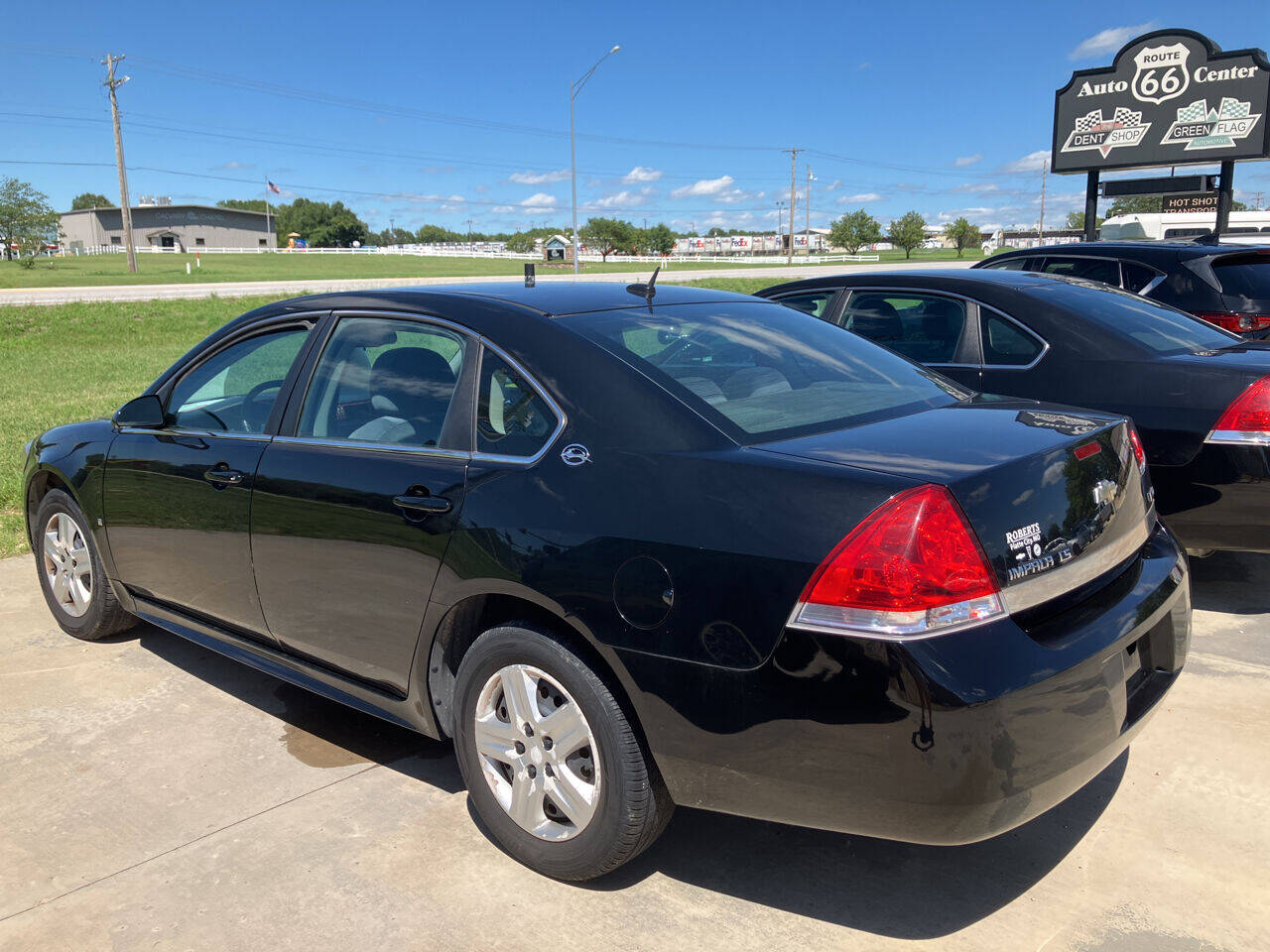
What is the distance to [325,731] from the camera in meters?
3.87

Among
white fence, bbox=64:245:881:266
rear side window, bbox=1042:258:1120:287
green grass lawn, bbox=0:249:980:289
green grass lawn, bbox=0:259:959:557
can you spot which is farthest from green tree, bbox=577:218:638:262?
rear side window, bbox=1042:258:1120:287

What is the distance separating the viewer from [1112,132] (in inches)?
742

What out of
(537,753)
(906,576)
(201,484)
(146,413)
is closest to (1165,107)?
(146,413)

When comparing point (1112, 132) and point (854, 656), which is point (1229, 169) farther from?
point (854, 656)

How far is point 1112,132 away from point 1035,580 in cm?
1941

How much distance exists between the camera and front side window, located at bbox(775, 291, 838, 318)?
6266 mm

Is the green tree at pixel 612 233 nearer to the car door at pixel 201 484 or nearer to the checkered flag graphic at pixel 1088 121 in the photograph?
the checkered flag graphic at pixel 1088 121

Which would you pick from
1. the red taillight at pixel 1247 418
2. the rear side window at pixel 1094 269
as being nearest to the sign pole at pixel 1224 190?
the rear side window at pixel 1094 269

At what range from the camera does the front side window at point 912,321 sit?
5633 mm

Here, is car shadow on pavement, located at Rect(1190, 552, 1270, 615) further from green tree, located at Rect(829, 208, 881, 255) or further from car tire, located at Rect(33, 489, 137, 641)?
green tree, located at Rect(829, 208, 881, 255)

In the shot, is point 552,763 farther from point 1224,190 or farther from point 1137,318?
point 1224,190

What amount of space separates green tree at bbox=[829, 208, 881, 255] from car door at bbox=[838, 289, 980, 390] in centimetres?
10274

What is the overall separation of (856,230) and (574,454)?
108180 millimetres

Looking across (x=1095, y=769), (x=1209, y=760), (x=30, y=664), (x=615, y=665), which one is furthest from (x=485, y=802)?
(x=30, y=664)
